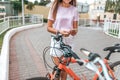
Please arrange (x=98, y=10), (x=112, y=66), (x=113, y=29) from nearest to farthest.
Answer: (x=112, y=66), (x=113, y=29), (x=98, y=10)

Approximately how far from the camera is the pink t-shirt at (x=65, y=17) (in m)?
3.21

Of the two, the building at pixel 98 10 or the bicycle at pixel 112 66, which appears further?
the building at pixel 98 10

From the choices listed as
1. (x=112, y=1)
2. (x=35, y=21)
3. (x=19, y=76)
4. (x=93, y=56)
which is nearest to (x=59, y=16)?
(x=93, y=56)

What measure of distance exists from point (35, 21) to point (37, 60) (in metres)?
16.8

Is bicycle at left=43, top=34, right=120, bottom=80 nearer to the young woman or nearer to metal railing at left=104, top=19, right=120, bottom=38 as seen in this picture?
the young woman

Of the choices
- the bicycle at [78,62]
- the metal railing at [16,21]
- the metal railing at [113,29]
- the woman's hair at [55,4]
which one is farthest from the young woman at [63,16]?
the metal railing at [113,29]

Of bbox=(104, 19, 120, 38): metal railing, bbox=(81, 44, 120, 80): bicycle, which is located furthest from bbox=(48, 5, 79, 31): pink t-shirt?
bbox=(104, 19, 120, 38): metal railing

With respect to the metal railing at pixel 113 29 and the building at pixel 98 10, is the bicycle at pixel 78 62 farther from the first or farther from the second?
the building at pixel 98 10

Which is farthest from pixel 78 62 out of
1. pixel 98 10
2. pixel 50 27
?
pixel 98 10

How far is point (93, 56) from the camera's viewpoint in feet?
6.79

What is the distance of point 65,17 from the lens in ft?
10.5

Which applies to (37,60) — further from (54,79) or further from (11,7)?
(11,7)

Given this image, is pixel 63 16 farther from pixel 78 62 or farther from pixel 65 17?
pixel 78 62

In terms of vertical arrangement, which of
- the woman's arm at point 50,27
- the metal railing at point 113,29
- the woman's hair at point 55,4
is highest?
the woman's hair at point 55,4
